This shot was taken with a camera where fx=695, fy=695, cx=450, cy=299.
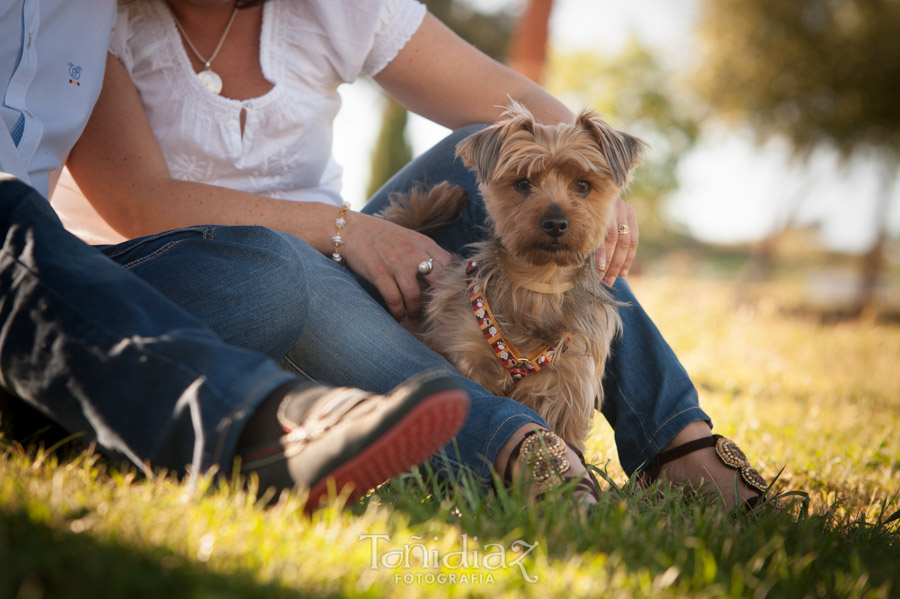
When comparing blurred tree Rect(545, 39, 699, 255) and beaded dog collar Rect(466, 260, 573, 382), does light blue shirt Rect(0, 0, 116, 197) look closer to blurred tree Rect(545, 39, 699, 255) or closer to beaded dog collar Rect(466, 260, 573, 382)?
beaded dog collar Rect(466, 260, 573, 382)

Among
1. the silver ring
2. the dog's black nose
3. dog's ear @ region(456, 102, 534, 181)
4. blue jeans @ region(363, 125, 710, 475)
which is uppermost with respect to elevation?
dog's ear @ region(456, 102, 534, 181)

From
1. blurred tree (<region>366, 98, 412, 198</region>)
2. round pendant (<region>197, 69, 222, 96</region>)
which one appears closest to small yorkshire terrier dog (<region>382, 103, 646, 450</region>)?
round pendant (<region>197, 69, 222, 96</region>)

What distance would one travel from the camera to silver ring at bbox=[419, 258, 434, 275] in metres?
2.93

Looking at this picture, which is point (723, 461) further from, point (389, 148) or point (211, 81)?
point (389, 148)

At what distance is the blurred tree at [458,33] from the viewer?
16.3 metres

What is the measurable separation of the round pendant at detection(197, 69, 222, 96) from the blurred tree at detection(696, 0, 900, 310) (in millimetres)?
17365

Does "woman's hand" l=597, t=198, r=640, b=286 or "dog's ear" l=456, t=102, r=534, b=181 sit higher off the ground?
"dog's ear" l=456, t=102, r=534, b=181

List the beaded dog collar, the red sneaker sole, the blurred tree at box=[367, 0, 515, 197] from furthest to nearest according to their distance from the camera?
1. the blurred tree at box=[367, 0, 515, 197]
2. the beaded dog collar
3. the red sneaker sole

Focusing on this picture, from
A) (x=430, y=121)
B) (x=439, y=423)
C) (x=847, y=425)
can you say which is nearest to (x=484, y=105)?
(x=430, y=121)

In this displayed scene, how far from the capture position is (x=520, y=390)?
2.93 m

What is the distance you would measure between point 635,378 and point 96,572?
2222 millimetres

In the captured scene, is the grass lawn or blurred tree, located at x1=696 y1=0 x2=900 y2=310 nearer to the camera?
the grass lawn

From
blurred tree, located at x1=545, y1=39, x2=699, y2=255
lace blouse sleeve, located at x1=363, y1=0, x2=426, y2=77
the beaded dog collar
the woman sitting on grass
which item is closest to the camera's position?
the woman sitting on grass

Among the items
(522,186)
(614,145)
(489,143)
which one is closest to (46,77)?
(489,143)
